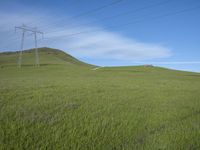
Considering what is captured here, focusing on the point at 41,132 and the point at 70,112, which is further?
the point at 70,112

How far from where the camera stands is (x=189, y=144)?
19.5ft

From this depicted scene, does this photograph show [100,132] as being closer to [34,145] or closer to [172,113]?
[34,145]

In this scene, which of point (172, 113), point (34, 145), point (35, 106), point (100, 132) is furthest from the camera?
point (172, 113)

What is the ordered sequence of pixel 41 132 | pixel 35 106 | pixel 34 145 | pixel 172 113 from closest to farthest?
pixel 34 145, pixel 41 132, pixel 35 106, pixel 172 113

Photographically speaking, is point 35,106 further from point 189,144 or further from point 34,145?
point 189,144

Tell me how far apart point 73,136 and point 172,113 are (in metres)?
5.52

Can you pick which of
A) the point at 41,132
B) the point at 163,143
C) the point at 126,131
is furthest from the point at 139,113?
the point at 41,132

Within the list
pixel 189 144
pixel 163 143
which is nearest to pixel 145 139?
pixel 163 143

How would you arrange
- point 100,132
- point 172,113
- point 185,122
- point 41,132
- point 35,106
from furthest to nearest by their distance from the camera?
point 172,113 < point 35,106 < point 185,122 < point 100,132 < point 41,132

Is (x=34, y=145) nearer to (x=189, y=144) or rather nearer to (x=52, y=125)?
(x=52, y=125)

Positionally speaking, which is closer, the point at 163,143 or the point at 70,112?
the point at 163,143

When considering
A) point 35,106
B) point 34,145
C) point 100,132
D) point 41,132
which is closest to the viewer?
point 34,145

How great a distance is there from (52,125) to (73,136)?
0.98 metres

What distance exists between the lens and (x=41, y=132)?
19.0 ft
